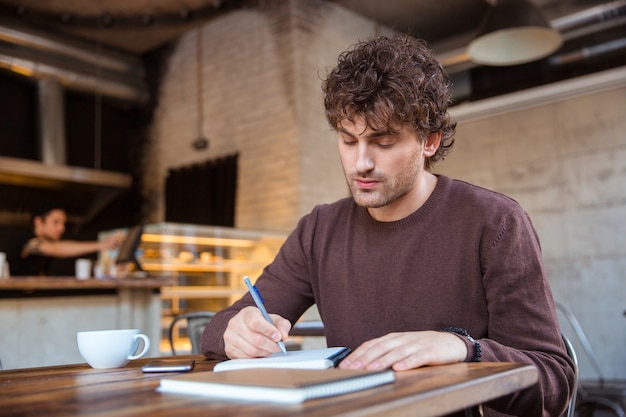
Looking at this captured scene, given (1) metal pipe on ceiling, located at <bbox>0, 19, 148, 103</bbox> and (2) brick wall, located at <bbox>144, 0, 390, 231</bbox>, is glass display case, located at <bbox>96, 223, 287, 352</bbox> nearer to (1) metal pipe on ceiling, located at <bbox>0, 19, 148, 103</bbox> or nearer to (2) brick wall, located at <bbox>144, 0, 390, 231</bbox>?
(2) brick wall, located at <bbox>144, 0, 390, 231</bbox>

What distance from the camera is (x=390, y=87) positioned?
135cm

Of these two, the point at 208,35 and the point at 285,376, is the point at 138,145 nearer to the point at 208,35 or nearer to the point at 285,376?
the point at 208,35

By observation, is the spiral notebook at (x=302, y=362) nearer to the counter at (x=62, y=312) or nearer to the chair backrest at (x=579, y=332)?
the counter at (x=62, y=312)

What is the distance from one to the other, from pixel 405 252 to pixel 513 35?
3.42 m

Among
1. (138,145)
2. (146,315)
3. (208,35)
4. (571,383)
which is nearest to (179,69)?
(208,35)

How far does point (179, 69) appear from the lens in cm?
756

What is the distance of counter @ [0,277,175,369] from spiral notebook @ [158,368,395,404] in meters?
3.00

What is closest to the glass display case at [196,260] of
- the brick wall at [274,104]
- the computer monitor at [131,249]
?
the computer monitor at [131,249]

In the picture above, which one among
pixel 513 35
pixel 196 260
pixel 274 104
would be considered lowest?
pixel 196 260

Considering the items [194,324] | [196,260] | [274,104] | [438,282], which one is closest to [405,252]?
[438,282]

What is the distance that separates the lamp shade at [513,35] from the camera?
3.99 metres

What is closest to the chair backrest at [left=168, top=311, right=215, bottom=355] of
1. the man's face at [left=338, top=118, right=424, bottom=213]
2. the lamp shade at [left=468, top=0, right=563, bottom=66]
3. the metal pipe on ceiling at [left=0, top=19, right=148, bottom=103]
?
the man's face at [left=338, top=118, right=424, bottom=213]

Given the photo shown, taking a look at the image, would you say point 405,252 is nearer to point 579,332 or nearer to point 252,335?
point 252,335

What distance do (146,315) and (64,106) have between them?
152 inches
